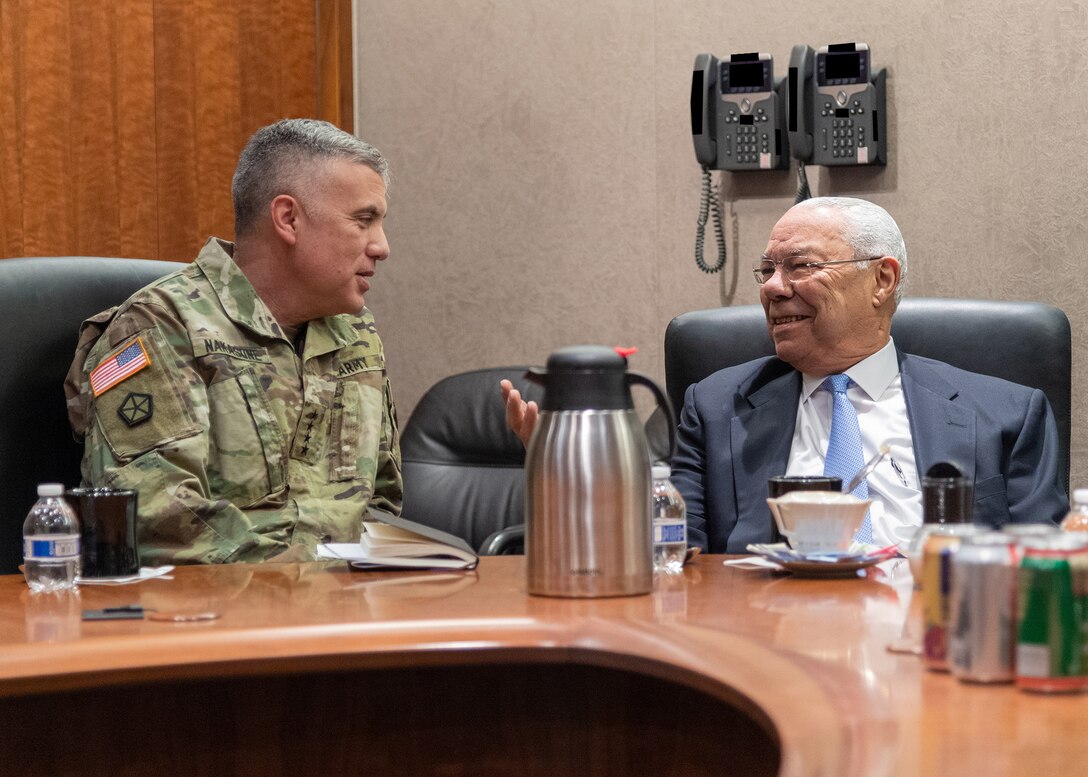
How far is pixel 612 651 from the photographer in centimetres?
Answer: 126

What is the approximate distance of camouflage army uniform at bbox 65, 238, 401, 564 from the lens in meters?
2.14

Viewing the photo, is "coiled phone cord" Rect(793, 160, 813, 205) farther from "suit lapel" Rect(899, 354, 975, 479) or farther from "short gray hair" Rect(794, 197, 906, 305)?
"suit lapel" Rect(899, 354, 975, 479)

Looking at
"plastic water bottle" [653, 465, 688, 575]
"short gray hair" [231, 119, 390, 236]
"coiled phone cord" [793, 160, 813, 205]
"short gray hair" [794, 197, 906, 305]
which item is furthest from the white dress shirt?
"short gray hair" [231, 119, 390, 236]

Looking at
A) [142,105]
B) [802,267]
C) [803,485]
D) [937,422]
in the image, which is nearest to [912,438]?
[937,422]

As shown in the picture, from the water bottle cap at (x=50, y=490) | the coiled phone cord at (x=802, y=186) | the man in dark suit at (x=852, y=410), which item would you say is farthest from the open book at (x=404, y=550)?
the coiled phone cord at (x=802, y=186)

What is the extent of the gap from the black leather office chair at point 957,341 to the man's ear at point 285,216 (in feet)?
2.47

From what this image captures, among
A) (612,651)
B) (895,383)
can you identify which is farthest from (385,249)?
(612,651)

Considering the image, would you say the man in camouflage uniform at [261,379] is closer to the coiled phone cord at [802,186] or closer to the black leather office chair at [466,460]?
the black leather office chair at [466,460]

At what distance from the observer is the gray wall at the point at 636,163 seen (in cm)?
291

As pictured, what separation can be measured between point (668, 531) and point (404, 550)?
34 cm

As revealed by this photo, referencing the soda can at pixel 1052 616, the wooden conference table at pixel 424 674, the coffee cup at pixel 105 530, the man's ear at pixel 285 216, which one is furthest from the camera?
the man's ear at pixel 285 216

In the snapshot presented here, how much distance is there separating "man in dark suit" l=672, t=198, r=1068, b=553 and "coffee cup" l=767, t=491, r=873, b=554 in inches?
23.4

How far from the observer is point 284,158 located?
8.44 feet

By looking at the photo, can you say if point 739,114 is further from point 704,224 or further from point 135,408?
point 135,408
